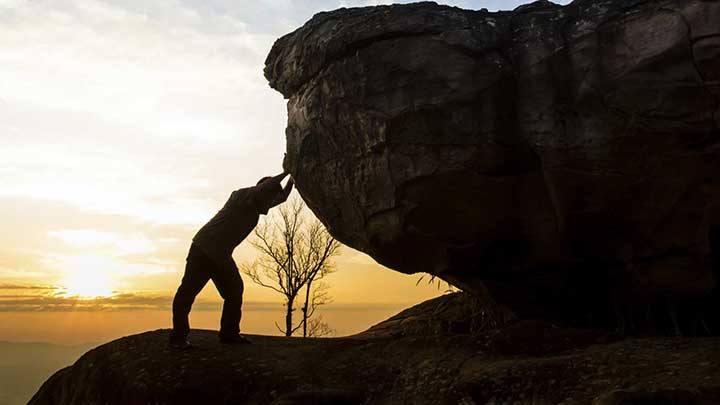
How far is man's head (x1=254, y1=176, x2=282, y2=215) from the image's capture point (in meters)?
9.95

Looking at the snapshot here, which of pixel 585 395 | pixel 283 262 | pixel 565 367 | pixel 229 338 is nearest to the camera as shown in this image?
pixel 585 395

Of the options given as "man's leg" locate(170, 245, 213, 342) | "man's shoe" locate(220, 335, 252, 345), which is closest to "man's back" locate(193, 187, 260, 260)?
"man's leg" locate(170, 245, 213, 342)

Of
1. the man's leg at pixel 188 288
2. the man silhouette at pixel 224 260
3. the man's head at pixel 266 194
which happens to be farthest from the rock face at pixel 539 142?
the man's leg at pixel 188 288

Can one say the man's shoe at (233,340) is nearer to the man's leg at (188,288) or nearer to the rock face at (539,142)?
the man's leg at (188,288)

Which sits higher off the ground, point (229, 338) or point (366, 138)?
point (366, 138)

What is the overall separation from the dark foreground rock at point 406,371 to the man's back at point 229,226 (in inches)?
52.4

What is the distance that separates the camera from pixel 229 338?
32.6 feet

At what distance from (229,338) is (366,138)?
339 centimetres

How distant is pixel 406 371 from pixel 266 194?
3.43m

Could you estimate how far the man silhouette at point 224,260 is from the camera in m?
Answer: 9.73

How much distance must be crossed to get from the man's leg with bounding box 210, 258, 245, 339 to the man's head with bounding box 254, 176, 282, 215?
0.86m

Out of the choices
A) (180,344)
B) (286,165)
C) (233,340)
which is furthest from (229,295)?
(286,165)

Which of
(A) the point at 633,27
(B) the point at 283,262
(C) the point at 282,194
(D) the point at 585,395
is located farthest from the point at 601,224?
(B) the point at 283,262

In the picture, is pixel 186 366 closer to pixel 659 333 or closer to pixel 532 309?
pixel 532 309
